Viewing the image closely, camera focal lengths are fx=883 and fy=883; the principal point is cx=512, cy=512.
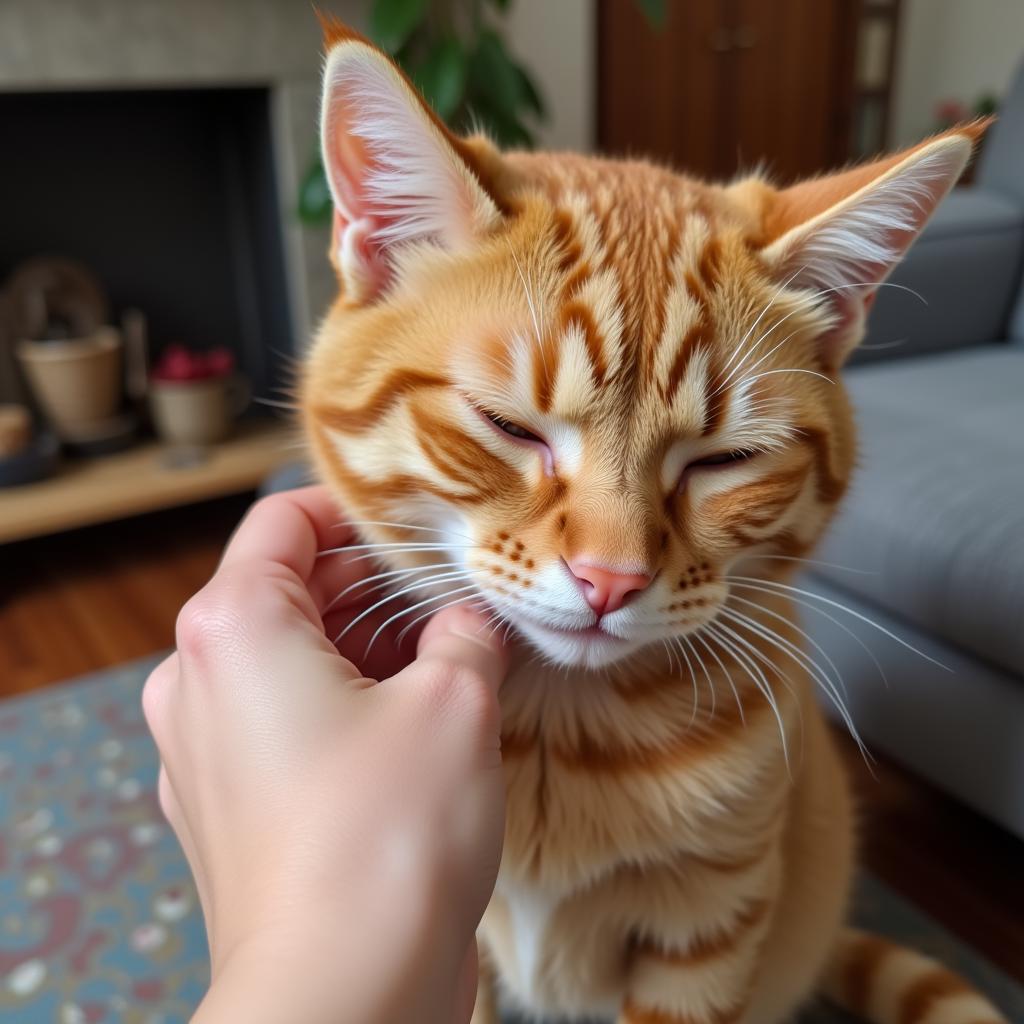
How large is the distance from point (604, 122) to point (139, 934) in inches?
109

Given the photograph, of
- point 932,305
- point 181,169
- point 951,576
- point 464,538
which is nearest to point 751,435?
point 464,538

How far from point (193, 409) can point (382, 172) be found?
1894 mm

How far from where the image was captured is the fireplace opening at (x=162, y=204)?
2381 mm

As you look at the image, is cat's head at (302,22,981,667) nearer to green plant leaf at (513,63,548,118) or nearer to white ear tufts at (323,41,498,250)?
white ear tufts at (323,41,498,250)

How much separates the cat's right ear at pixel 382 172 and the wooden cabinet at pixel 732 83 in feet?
8.61

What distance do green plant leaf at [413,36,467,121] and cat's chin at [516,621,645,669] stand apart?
57.9 inches

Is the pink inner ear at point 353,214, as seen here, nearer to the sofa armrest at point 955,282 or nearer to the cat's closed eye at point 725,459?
the cat's closed eye at point 725,459

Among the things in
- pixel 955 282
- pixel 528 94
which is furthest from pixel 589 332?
→ pixel 528 94

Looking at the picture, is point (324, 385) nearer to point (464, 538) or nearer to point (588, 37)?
point (464, 538)

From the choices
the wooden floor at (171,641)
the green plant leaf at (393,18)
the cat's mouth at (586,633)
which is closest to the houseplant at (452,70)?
the green plant leaf at (393,18)

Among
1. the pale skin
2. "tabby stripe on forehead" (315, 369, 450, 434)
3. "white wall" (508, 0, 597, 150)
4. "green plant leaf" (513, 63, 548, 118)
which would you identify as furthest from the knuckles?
"white wall" (508, 0, 597, 150)

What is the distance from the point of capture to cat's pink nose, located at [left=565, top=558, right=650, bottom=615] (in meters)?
0.58

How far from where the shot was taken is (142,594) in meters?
2.15

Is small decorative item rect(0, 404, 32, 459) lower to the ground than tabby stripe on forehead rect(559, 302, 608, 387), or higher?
lower
